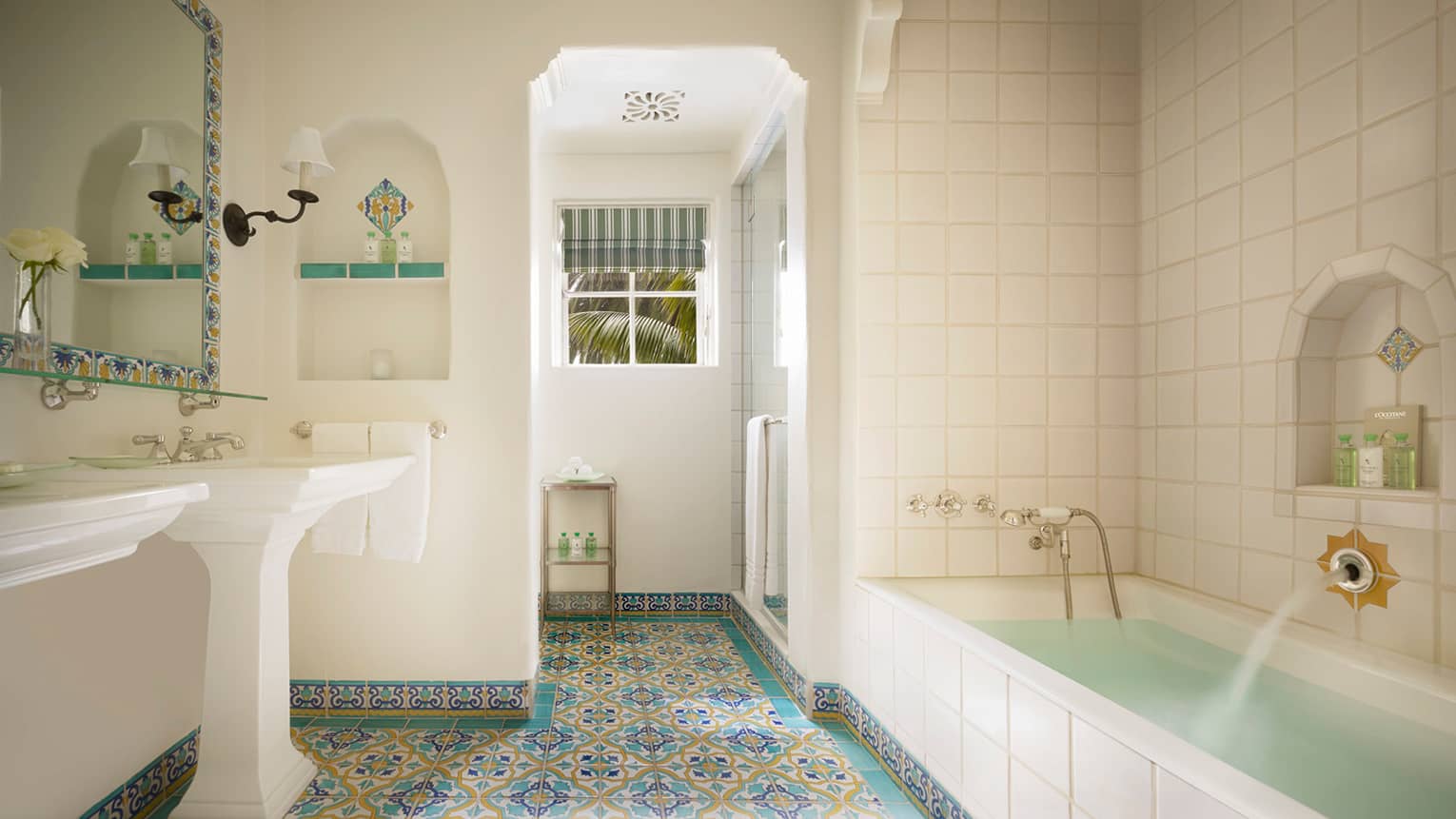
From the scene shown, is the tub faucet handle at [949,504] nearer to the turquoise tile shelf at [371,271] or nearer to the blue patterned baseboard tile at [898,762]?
the blue patterned baseboard tile at [898,762]

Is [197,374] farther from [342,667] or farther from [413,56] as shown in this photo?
[413,56]

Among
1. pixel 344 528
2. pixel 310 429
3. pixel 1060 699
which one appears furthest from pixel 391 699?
pixel 1060 699

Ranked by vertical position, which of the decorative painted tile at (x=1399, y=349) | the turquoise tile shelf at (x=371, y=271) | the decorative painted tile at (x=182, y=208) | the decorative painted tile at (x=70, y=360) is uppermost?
the decorative painted tile at (x=182, y=208)

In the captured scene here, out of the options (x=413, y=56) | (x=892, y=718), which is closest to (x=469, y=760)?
(x=892, y=718)

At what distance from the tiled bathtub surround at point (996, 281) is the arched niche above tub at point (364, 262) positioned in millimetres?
1519

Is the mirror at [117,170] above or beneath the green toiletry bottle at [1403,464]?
above

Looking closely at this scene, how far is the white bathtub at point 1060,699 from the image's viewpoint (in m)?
1.17

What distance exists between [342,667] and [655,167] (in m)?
2.86

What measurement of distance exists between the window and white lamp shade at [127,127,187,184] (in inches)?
85.3

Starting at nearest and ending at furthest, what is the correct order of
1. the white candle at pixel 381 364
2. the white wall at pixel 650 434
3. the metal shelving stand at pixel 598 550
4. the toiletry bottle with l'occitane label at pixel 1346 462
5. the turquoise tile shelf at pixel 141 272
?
1. the turquoise tile shelf at pixel 141 272
2. the toiletry bottle with l'occitane label at pixel 1346 462
3. the white candle at pixel 381 364
4. the metal shelving stand at pixel 598 550
5. the white wall at pixel 650 434

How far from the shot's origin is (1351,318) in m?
1.85

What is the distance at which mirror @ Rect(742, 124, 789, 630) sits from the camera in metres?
3.02

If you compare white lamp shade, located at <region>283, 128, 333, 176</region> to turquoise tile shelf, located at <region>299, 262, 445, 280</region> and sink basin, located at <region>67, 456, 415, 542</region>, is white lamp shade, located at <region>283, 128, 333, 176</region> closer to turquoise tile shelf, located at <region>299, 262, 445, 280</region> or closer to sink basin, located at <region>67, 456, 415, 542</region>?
turquoise tile shelf, located at <region>299, 262, 445, 280</region>

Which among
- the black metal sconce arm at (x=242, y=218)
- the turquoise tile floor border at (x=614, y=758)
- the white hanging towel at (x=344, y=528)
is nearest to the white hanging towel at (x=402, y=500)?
the white hanging towel at (x=344, y=528)
